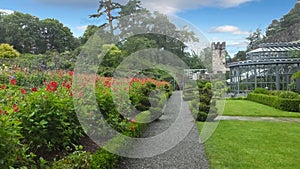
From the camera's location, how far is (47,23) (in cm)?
3403

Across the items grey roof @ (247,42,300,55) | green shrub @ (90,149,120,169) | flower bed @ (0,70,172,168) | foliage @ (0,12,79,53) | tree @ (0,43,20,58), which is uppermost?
foliage @ (0,12,79,53)

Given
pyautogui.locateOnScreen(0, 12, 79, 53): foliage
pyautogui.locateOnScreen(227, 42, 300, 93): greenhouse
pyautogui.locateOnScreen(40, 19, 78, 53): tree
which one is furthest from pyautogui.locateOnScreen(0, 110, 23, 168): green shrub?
pyautogui.locateOnScreen(40, 19, 78, 53): tree

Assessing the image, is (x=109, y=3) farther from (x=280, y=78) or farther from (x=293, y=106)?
(x=280, y=78)

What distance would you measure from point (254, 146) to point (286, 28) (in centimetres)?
3698

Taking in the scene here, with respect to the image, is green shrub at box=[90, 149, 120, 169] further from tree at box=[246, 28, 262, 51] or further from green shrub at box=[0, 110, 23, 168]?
tree at box=[246, 28, 262, 51]

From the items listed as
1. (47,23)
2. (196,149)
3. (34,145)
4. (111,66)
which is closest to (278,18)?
(47,23)

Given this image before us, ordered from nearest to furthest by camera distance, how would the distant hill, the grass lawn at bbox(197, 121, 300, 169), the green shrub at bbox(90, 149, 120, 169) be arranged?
the green shrub at bbox(90, 149, 120, 169) < the grass lawn at bbox(197, 121, 300, 169) < the distant hill

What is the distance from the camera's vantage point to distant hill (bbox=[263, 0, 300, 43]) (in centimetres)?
3478

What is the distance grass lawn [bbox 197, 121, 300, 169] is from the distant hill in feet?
100

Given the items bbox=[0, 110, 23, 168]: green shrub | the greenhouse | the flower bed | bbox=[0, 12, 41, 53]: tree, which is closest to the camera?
bbox=[0, 110, 23, 168]: green shrub

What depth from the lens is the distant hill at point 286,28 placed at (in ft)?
114

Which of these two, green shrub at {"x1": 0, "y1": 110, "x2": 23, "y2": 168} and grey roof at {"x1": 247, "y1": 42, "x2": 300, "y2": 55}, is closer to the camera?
green shrub at {"x1": 0, "y1": 110, "x2": 23, "y2": 168}

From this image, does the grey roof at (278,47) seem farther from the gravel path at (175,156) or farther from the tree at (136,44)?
the gravel path at (175,156)

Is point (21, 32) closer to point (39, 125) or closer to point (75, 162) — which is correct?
point (39, 125)
